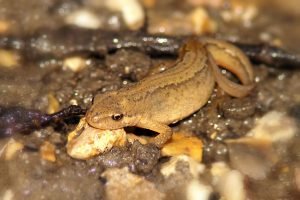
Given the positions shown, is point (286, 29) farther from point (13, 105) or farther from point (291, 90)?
point (13, 105)

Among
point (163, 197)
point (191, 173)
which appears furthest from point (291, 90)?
point (163, 197)

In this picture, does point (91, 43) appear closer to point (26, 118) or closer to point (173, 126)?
point (26, 118)

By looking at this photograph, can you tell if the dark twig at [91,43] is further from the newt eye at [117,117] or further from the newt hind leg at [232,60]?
the newt eye at [117,117]

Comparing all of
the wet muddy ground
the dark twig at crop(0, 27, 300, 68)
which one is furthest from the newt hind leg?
the dark twig at crop(0, 27, 300, 68)

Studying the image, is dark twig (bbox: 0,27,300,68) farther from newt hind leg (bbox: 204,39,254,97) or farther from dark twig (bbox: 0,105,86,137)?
dark twig (bbox: 0,105,86,137)

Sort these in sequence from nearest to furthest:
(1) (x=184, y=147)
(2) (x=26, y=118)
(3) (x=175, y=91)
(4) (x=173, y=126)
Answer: (2) (x=26, y=118) → (1) (x=184, y=147) → (3) (x=175, y=91) → (4) (x=173, y=126)

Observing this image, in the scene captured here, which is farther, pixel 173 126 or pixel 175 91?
pixel 173 126

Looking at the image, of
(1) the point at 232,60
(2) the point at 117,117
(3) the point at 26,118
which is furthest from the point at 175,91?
(3) the point at 26,118
